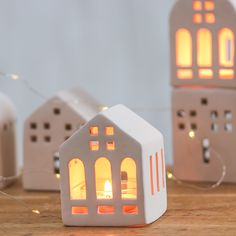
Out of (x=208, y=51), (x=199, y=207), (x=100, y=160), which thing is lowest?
(x=199, y=207)

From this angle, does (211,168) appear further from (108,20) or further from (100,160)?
(108,20)

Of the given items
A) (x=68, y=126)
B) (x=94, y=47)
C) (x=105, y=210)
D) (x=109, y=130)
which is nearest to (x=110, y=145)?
(x=109, y=130)

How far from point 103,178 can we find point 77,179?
5 cm

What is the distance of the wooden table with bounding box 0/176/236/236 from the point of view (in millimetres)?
1595

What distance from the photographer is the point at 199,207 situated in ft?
5.72

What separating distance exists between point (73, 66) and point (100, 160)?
0.90 metres

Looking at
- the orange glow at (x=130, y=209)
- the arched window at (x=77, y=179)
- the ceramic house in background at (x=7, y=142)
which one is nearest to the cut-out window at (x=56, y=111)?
the ceramic house in background at (x=7, y=142)

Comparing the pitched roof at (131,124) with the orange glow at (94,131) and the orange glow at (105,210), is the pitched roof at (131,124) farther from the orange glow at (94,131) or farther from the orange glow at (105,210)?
the orange glow at (105,210)

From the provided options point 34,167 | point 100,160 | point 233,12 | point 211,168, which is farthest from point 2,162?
point 233,12

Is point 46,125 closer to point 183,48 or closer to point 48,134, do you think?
point 48,134

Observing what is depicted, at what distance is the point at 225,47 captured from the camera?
192 centimetres

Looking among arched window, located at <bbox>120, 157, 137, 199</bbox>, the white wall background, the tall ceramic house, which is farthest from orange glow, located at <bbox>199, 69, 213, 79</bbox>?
the white wall background

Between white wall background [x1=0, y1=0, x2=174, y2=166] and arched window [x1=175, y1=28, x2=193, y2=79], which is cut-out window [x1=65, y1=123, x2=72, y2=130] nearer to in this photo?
arched window [x1=175, y1=28, x2=193, y2=79]

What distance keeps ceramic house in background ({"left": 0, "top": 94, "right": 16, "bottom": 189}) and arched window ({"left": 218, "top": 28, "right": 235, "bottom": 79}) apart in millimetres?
486
